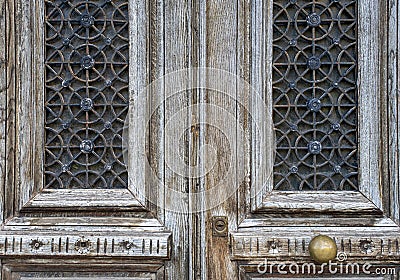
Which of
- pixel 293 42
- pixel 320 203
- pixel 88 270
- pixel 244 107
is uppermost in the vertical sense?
pixel 293 42

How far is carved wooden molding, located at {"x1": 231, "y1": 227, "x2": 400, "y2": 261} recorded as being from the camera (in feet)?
3.91

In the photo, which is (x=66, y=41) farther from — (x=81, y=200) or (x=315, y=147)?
(x=315, y=147)

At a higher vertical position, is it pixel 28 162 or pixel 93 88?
pixel 93 88

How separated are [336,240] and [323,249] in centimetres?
7

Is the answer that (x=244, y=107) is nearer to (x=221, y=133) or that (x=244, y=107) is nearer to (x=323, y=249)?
(x=221, y=133)

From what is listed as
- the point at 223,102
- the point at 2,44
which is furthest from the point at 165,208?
the point at 2,44

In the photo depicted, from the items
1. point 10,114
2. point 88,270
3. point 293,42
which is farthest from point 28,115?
point 293,42

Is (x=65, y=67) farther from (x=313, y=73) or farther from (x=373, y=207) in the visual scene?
(x=373, y=207)

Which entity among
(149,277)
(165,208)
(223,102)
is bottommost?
(149,277)

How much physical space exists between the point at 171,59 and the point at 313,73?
313mm

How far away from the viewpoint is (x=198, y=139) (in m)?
1.22

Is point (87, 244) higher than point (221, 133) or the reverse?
the reverse

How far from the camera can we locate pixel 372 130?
121 cm

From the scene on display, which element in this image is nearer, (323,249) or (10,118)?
(323,249)
